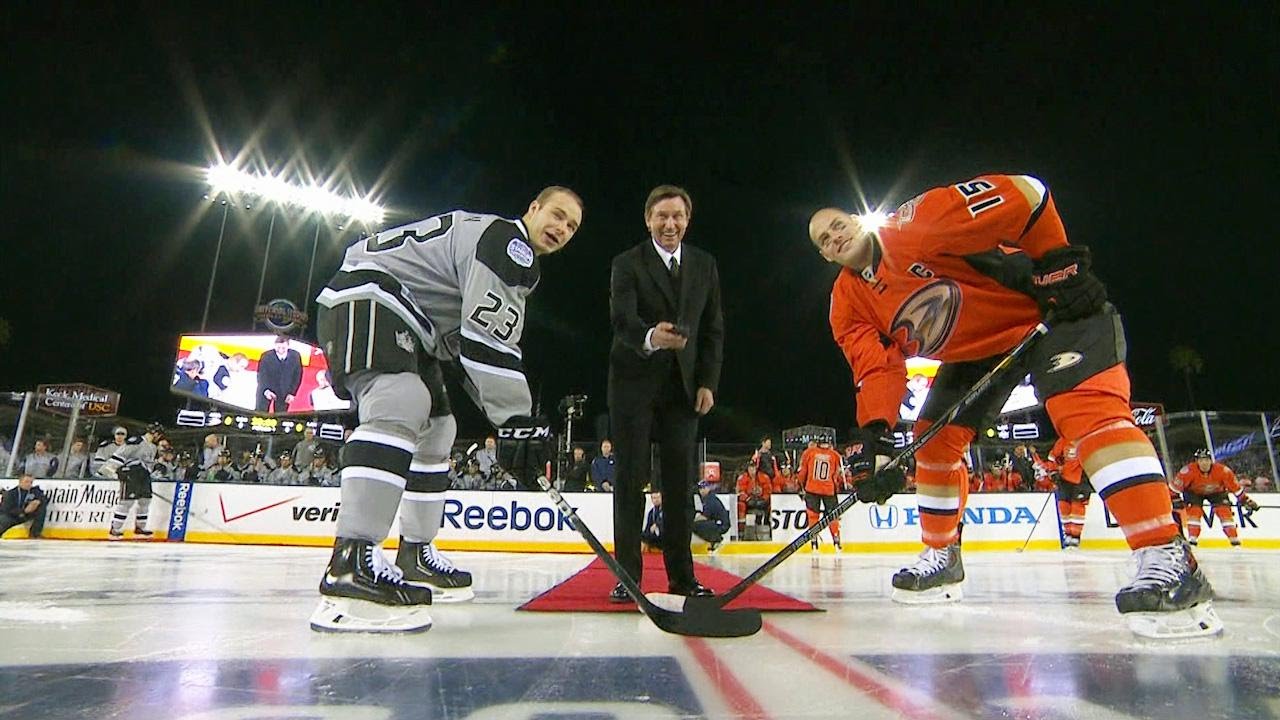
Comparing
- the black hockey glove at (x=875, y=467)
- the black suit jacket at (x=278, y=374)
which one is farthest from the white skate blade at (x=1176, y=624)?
the black suit jacket at (x=278, y=374)

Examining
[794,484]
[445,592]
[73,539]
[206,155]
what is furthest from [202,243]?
[445,592]

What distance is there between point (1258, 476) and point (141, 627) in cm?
1603

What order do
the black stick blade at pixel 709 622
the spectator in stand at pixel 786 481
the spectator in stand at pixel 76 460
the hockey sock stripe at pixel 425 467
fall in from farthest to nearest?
the spectator in stand at pixel 786 481 → the spectator in stand at pixel 76 460 → the hockey sock stripe at pixel 425 467 → the black stick blade at pixel 709 622

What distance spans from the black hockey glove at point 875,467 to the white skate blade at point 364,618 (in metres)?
1.48

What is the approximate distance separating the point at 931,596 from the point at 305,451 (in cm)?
1479

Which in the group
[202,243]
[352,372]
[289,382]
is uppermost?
[202,243]

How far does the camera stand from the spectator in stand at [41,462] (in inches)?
423

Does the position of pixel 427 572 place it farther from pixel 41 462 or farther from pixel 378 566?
pixel 41 462

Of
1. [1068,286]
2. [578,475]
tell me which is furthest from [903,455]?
[578,475]

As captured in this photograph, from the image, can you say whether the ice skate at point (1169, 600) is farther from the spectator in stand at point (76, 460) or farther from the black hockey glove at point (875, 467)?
the spectator in stand at point (76, 460)

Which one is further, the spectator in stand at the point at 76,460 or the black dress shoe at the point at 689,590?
the spectator in stand at the point at 76,460

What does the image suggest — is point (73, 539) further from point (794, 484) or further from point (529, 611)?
point (794, 484)

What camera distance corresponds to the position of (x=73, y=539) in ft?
31.6

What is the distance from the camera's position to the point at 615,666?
1340mm
